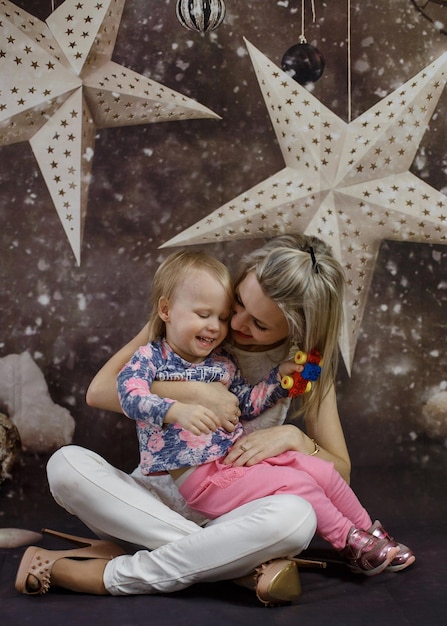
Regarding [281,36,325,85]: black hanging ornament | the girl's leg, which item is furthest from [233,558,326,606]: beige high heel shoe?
[281,36,325,85]: black hanging ornament

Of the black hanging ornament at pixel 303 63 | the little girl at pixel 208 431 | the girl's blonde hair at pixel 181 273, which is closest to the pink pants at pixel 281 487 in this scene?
→ the little girl at pixel 208 431

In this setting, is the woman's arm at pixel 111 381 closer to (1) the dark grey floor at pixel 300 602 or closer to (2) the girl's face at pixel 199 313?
(2) the girl's face at pixel 199 313

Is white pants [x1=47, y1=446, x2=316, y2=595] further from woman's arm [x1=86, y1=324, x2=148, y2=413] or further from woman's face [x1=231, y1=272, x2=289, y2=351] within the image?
woman's face [x1=231, y1=272, x2=289, y2=351]

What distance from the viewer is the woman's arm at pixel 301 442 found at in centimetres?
209

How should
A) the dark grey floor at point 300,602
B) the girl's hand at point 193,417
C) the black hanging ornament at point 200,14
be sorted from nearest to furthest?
the dark grey floor at point 300,602 < the girl's hand at point 193,417 < the black hanging ornament at point 200,14

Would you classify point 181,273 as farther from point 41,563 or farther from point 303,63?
point 303,63

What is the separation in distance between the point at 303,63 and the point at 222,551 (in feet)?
5.36

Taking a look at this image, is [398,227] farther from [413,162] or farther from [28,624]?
[28,624]

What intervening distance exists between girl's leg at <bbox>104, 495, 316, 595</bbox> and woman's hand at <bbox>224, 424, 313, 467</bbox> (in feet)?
0.56

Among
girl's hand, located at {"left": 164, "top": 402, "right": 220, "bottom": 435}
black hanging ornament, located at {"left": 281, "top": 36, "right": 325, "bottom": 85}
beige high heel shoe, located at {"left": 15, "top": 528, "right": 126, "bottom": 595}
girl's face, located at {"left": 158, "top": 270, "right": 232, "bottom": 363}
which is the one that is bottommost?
beige high heel shoe, located at {"left": 15, "top": 528, "right": 126, "bottom": 595}

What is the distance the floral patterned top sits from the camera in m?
1.99

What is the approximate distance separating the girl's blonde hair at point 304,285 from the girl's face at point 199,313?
0.34 ft

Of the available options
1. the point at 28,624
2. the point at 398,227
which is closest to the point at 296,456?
the point at 28,624

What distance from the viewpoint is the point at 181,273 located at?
7.02 feet
